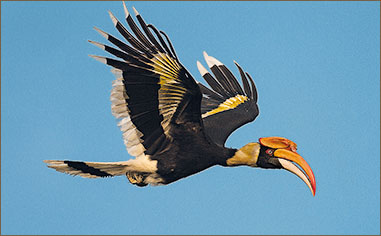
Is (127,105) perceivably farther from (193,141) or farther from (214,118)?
(214,118)

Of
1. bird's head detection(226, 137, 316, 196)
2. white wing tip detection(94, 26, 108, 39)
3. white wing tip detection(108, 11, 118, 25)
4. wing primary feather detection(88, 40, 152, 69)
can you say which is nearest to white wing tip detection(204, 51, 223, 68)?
bird's head detection(226, 137, 316, 196)

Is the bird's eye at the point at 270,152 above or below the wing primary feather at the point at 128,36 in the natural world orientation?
below

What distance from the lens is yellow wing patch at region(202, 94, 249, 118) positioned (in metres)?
15.2

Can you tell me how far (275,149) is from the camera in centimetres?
1289

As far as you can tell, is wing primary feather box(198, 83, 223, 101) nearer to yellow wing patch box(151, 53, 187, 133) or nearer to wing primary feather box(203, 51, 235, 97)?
wing primary feather box(203, 51, 235, 97)

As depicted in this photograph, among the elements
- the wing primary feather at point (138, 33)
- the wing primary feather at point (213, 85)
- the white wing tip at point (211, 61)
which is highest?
the white wing tip at point (211, 61)

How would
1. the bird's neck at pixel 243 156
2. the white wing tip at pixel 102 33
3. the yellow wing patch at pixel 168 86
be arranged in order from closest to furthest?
the white wing tip at pixel 102 33 → the yellow wing patch at pixel 168 86 → the bird's neck at pixel 243 156

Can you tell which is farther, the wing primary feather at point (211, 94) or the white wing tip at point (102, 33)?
the wing primary feather at point (211, 94)

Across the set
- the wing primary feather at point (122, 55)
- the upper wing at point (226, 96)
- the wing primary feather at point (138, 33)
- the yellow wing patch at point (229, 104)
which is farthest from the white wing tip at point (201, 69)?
the wing primary feather at point (138, 33)

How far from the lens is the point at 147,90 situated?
11.5 m

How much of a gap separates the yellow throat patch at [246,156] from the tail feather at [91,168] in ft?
6.85

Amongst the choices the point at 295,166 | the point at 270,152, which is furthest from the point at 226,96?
the point at 295,166

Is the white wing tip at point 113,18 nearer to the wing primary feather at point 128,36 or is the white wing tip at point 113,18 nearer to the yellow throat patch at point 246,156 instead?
the wing primary feather at point 128,36

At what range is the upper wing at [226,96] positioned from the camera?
1512 cm
